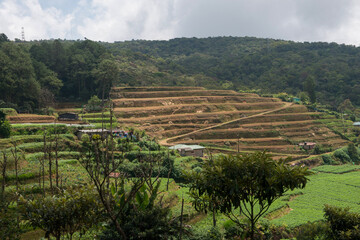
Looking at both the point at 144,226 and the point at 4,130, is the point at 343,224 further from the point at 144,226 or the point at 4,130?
the point at 4,130

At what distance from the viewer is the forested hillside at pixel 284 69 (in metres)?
80.4

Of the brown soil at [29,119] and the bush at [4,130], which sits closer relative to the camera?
the bush at [4,130]

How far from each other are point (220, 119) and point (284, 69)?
4928 centimetres

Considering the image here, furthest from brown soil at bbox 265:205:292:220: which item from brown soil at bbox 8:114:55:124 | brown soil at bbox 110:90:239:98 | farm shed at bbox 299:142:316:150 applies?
brown soil at bbox 110:90:239:98

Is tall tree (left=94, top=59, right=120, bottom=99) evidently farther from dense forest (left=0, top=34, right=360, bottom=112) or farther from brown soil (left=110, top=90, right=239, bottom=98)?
brown soil (left=110, top=90, right=239, bottom=98)

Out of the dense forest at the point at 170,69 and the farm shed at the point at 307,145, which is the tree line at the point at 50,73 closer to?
the dense forest at the point at 170,69

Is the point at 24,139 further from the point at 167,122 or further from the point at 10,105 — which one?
the point at 167,122

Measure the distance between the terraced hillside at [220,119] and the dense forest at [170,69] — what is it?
7.61 m

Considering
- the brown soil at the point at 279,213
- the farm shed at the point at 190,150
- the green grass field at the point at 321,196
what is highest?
the farm shed at the point at 190,150

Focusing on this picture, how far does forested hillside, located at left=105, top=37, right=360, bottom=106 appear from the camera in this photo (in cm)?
8044

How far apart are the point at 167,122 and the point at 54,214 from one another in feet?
129

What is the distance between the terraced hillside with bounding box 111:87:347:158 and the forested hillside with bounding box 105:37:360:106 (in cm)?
1599

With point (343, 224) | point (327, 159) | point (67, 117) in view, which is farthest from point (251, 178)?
point (327, 159)

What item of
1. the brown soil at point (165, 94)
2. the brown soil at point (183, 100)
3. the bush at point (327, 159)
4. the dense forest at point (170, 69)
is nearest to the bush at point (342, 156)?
the bush at point (327, 159)
